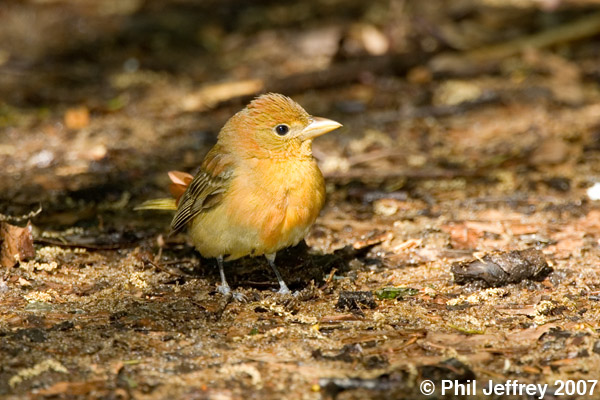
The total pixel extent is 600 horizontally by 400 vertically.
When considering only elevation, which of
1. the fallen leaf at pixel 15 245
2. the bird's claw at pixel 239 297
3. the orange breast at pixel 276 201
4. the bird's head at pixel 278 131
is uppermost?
the bird's head at pixel 278 131

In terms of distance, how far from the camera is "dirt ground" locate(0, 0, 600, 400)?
157 inches

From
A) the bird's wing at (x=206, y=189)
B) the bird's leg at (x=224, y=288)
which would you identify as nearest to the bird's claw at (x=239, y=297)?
the bird's leg at (x=224, y=288)

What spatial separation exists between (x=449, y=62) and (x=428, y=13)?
1.37 meters

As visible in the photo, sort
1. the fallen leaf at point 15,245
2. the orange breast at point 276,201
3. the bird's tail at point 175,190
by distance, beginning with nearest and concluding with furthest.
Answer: the orange breast at point 276,201 → the fallen leaf at point 15,245 → the bird's tail at point 175,190

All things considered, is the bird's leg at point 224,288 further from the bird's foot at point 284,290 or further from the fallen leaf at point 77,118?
the fallen leaf at point 77,118

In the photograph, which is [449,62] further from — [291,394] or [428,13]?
[291,394]

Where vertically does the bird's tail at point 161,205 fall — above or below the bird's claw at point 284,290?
above

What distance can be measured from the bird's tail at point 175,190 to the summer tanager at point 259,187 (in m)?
0.35

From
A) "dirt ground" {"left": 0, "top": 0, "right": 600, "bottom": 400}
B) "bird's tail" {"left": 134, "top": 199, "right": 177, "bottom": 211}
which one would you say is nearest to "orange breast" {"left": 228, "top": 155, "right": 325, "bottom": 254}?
"dirt ground" {"left": 0, "top": 0, "right": 600, "bottom": 400}

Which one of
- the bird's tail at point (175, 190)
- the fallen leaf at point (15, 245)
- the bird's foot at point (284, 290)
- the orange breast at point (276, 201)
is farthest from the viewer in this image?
the bird's tail at point (175, 190)

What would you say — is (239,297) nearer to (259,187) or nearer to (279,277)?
(279,277)

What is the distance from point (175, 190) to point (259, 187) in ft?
3.58

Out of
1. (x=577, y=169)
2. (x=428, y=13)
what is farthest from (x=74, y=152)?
(x=428, y=13)

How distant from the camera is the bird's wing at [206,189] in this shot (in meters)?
4.88
